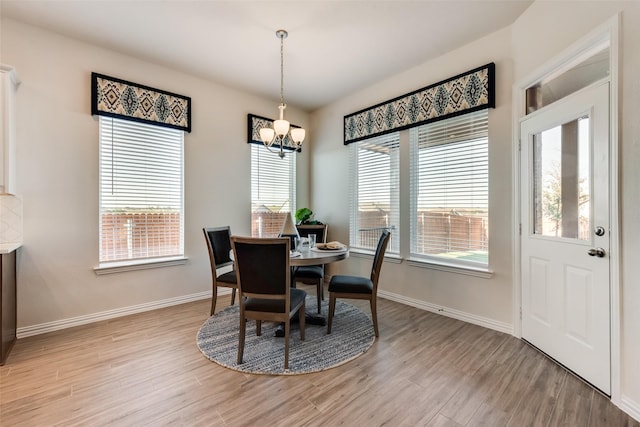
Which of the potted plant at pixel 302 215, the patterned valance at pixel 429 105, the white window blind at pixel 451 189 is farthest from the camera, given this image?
the potted plant at pixel 302 215

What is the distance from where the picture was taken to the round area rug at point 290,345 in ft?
6.93

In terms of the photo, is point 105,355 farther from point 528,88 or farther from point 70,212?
point 528,88

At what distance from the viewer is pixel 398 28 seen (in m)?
2.70

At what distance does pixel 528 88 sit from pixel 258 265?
2870mm

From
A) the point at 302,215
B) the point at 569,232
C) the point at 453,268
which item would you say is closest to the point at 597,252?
the point at 569,232

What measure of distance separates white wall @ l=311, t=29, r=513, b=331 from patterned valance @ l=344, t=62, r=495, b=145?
0.35 feet

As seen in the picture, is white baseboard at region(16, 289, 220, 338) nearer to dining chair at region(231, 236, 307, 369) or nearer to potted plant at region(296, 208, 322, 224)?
potted plant at region(296, 208, 322, 224)

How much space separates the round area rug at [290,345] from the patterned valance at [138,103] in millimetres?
2424

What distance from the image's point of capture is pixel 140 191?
329cm

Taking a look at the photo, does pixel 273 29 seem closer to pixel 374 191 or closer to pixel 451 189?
pixel 374 191

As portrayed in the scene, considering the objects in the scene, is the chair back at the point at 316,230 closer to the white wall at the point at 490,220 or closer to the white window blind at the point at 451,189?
the white wall at the point at 490,220

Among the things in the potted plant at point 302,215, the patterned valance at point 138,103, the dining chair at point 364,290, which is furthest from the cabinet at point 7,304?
the potted plant at point 302,215

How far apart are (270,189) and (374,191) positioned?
1645 mm

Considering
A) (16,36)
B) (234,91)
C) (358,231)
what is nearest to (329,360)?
(358,231)
